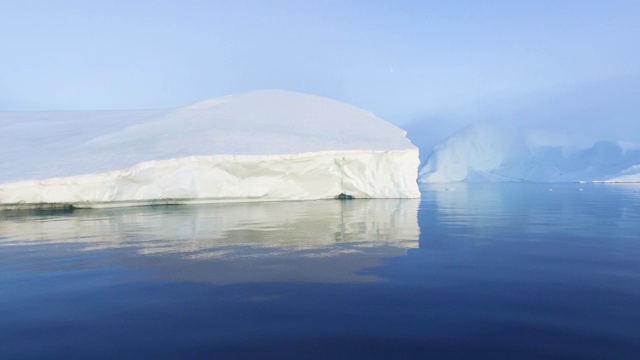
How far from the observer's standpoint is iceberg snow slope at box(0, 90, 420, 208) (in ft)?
50.3

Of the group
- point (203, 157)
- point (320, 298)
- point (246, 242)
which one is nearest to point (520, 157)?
point (203, 157)

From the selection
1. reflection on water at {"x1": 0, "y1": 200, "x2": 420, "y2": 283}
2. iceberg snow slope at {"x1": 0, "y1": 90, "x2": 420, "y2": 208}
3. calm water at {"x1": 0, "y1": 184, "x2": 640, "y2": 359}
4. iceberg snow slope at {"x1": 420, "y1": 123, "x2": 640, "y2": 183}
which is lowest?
calm water at {"x1": 0, "y1": 184, "x2": 640, "y2": 359}

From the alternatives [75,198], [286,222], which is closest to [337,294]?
[286,222]

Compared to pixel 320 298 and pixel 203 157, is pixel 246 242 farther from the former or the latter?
pixel 203 157

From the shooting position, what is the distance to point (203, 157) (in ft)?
54.4

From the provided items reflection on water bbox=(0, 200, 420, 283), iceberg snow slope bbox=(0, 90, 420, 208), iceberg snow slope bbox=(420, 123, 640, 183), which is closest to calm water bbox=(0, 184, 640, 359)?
reflection on water bbox=(0, 200, 420, 283)

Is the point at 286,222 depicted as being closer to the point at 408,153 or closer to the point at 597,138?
the point at 408,153

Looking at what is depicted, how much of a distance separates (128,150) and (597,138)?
103m

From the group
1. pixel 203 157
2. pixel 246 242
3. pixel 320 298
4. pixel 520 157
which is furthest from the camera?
pixel 520 157

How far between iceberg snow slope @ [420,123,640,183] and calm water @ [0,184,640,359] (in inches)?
3169

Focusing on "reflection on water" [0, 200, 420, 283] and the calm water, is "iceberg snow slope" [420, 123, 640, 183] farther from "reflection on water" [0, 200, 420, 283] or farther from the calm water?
the calm water

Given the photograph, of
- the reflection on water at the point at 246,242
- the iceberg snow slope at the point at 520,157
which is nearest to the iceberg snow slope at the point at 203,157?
the reflection on water at the point at 246,242

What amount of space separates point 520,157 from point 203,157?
8473 cm

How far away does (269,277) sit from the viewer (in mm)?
4867
